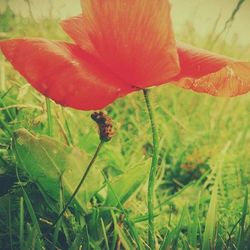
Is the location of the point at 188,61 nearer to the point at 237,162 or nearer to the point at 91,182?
the point at 91,182

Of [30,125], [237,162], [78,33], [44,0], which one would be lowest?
[237,162]

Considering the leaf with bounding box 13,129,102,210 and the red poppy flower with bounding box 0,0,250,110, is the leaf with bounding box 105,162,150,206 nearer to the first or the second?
the leaf with bounding box 13,129,102,210

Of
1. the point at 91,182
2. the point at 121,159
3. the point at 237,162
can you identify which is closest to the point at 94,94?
the point at 91,182

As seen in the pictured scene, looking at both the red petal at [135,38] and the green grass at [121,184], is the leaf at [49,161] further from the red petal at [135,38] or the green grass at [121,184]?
the red petal at [135,38]

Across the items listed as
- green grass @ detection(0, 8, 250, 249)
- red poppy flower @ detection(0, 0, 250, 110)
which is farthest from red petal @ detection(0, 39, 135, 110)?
green grass @ detection(0, 8, 250, 249)

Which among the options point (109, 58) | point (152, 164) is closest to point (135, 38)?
point (109, 58)

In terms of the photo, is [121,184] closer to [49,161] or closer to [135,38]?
[49,161]

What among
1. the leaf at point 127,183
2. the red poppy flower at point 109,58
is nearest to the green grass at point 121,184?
the leaf at point 127,183
